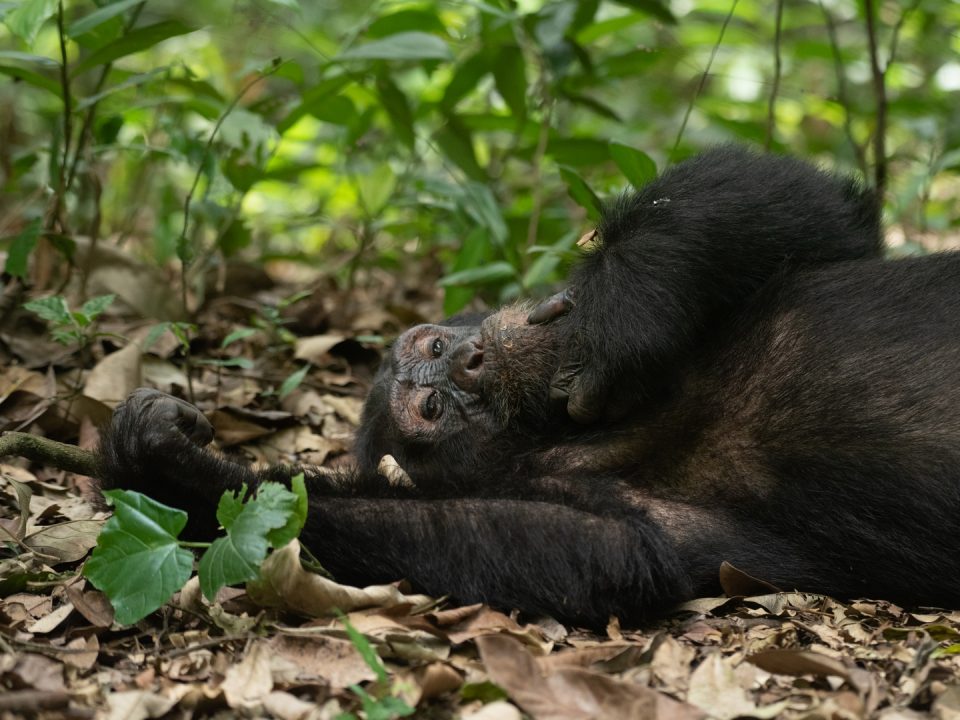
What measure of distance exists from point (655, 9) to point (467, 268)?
2.08 metres

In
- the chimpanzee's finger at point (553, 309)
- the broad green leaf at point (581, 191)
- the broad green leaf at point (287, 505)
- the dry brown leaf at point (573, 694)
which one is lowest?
the dry brown leaf at point (573, 694)

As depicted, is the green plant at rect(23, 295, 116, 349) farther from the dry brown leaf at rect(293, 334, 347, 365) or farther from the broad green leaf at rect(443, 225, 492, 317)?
the broad green leaf at rect(443, 225, 492, 317)

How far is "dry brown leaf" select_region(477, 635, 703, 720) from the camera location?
280 centimetres

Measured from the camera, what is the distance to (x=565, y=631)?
3.60 m

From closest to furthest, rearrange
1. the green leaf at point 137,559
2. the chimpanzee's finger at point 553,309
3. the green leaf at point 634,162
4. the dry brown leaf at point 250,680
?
the dry brown leaf at point 250,680 < the green leaf at point 137,559 < the chimpanzee's finger at point 553,309 < the green leaf at point 634,162

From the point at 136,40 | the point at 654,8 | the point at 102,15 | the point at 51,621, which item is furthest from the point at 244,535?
the point at 654,8

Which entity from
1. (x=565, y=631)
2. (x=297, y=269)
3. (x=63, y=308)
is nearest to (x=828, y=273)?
(x=565, y=631)

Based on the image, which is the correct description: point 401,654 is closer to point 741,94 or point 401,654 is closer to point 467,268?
point 467,268

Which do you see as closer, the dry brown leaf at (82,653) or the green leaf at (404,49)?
the dry brown leaf at (82,653)

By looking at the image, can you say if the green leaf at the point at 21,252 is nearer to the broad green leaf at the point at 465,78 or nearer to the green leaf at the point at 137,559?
the green leaf at the point at 137,559

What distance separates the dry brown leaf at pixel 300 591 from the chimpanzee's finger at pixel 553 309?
1.74 m

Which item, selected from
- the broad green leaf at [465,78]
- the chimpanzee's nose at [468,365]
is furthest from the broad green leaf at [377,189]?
the chimpanzee's nose at [468,365]

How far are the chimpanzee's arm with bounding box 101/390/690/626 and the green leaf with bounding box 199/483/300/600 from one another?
0.52 metres

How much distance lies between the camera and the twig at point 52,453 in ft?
13.4
